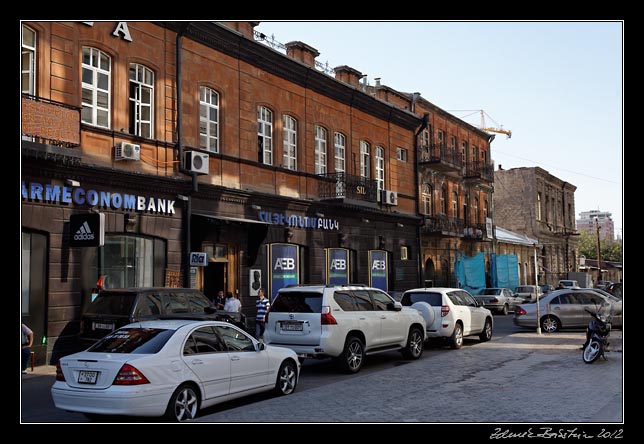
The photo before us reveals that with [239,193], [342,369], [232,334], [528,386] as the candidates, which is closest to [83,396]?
[232,334]

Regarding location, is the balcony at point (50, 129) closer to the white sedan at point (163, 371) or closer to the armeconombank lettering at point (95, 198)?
the armeconombank lettering at point (95, 198)

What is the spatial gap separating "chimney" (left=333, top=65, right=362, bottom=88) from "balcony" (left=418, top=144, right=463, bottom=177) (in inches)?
293

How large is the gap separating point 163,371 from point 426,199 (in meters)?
29.1

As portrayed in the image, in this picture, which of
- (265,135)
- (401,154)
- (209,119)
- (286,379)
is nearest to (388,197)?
(401,154)

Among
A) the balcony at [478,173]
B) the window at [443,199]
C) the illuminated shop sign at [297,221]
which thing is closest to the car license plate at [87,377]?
the illuminated shop sign at [297,221]

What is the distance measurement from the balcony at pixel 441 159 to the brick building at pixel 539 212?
1910 cm

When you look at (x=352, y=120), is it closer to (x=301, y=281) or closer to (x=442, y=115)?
(x=301, y=281)

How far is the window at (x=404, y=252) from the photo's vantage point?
31475 millimetres

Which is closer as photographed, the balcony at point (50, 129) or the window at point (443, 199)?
the balcony at point (50, 129)

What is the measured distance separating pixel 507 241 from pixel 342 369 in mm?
36175

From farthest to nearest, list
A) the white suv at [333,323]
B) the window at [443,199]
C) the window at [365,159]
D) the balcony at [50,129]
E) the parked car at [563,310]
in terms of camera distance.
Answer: the window at [443,199] → the window at [365,159] → the parked car at [563,310] → the balcony at [50,129] → the white suv at [333,323]

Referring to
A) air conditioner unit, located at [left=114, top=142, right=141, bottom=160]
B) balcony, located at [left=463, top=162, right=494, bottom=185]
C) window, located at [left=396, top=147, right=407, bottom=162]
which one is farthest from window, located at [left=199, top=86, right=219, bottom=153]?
balcony, located at [left=463, top=162, right=494, bottom=185]

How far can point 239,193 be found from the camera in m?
21.3

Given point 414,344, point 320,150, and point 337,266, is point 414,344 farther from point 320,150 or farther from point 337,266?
point 320,150
